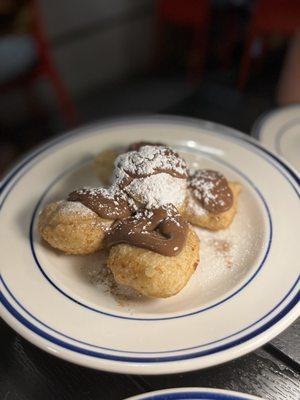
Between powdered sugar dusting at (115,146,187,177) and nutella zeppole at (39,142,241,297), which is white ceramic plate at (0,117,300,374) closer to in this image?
nutella zeppole at (39,142,241,297)

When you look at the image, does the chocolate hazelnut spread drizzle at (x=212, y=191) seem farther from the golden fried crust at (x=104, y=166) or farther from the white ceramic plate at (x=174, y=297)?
the golden fried crust at (x=104, y=166)

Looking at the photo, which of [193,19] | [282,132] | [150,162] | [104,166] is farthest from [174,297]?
[193,19]

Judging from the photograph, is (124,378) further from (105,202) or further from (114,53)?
(114,53)

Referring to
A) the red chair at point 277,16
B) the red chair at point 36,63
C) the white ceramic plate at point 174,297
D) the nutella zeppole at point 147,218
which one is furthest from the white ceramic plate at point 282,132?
the red chair at point 36,63

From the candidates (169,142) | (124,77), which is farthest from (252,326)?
(124,77)

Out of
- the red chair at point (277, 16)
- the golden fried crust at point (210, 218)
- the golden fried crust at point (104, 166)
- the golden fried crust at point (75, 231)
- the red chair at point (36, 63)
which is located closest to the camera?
the golden fried crust at point (75, 231)

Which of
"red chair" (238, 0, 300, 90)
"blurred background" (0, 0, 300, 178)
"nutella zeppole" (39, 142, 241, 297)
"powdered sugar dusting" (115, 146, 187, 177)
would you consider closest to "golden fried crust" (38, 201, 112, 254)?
"nutella zeppole" (39, 142, 241, 297)
